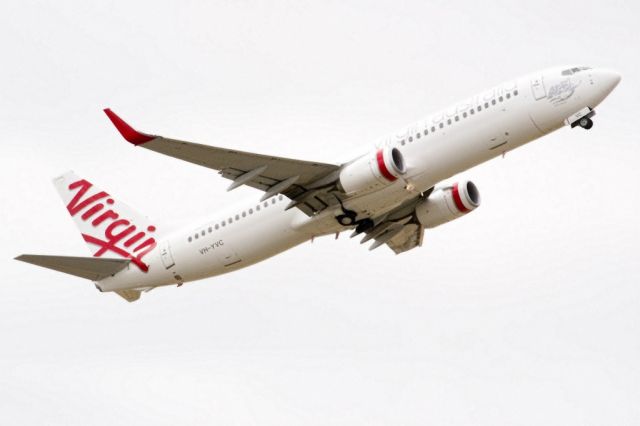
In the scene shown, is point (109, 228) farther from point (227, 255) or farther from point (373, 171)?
point (373, 171)

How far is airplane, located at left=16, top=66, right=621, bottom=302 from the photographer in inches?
2055

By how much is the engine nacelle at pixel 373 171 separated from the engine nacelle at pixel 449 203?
269 inches

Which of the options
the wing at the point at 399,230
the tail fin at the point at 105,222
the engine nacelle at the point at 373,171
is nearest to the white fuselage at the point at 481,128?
the engine nacelle at the point at 373,171

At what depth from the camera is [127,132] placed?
47.7 meters

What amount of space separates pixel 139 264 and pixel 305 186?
10.4 metres

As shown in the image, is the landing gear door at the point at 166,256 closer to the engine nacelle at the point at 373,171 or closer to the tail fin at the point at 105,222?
the tail fin at the point at 105,222

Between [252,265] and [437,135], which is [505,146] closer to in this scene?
[437,135]

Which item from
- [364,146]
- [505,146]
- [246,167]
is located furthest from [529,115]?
[246,167]

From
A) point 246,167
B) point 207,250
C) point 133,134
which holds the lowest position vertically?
point 207,250

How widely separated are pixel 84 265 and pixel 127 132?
13.3m

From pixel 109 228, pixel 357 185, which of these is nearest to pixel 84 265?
pixel 109 228

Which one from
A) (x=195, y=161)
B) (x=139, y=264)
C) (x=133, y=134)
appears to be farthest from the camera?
(x=139, y=264)

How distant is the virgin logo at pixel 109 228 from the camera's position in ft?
200

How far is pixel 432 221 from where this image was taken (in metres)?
59.4
